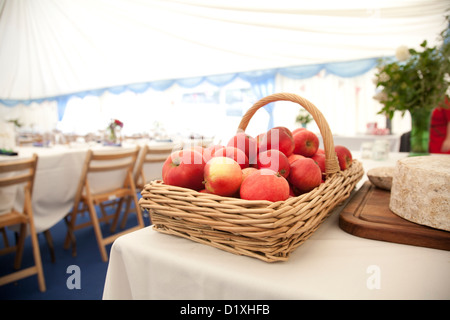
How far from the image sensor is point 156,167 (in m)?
2.99

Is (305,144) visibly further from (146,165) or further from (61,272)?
(146,165)

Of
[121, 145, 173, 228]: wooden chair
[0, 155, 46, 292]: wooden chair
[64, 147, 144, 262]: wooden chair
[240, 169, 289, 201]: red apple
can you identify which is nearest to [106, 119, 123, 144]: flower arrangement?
[121, 145, 173, 228]: wooden chair

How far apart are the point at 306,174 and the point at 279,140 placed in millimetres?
116

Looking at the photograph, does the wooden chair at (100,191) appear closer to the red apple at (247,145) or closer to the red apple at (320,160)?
the red apple at (247,145)

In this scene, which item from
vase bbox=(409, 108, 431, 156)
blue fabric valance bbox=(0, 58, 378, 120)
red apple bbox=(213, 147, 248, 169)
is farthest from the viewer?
blue fabric valance bbox=(0, 58, 378, 120)

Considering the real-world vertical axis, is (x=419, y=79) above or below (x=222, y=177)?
above

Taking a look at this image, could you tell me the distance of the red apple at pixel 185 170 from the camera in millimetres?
553

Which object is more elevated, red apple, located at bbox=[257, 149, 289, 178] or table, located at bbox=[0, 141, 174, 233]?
red apple, located at bbox=[257, 149, 289, 178]

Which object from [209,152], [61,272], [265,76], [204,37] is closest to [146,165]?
[61,272]

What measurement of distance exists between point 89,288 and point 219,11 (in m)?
3.44

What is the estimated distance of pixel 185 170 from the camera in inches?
21.9

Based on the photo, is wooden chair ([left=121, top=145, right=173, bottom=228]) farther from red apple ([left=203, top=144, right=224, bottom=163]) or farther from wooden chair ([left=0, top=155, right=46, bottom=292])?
red apple ([left=203, top=144, right=224, bottom=163])

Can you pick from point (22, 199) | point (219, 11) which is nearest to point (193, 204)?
point (22, 199)

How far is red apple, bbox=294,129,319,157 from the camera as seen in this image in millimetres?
711
